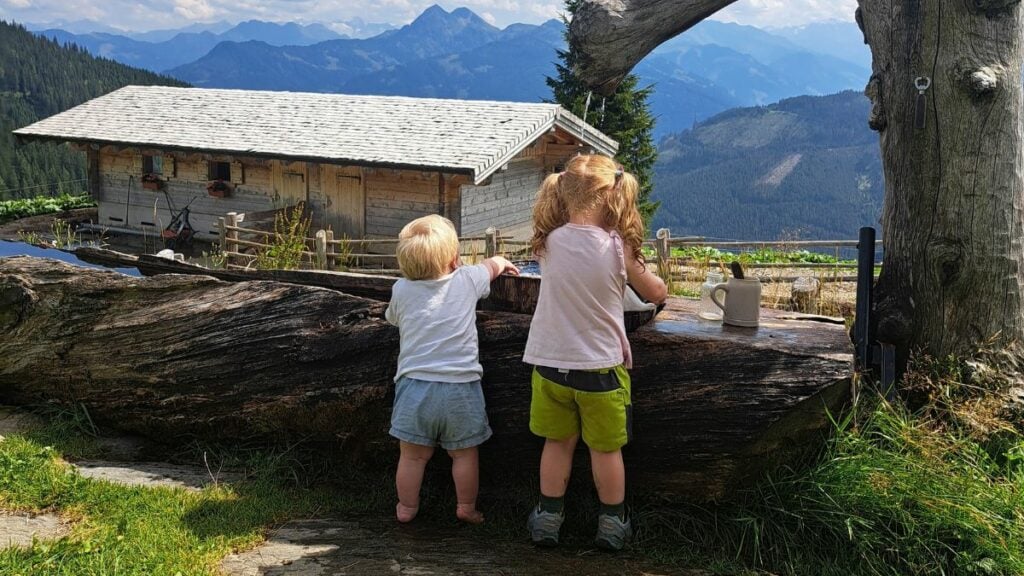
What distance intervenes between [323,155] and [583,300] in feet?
50.1

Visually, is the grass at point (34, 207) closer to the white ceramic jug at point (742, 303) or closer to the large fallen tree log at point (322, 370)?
the large fallen tree log at point (322, 370)

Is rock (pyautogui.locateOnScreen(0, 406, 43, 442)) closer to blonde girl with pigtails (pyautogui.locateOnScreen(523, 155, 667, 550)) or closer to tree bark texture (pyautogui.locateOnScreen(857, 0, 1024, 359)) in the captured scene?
blonde girl with pigtails (pyautogui.locateOnScreen(523, 155, 667, 550))

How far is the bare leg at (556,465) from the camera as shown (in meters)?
4.15

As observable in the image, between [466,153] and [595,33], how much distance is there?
1229 cm

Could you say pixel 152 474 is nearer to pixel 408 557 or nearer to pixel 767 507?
pixel 408 557

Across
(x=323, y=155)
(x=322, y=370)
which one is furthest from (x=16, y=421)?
(x=323, y=155)

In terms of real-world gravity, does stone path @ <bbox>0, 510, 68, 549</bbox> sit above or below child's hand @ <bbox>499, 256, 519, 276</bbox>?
below

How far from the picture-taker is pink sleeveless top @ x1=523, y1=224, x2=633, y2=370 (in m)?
3.93

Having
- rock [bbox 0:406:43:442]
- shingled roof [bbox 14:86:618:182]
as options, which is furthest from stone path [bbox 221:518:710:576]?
shingled roof [bbox 14:86:618:182]

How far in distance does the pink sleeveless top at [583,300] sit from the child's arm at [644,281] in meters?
0.07

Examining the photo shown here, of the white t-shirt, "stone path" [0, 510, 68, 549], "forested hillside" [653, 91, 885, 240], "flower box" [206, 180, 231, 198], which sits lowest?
"stone path" [0, 510, 68, 549]

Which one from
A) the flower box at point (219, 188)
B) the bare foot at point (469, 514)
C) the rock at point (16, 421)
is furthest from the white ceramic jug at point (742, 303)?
the flower box at point (219, 188)

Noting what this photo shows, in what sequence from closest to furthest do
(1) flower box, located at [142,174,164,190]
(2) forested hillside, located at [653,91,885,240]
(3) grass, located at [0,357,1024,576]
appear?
(3) grass, located at [0,357,1024,576] < (1) flower box, located at [142,174,164,190] < (2) forested hillside, located at [653,91,885,240]

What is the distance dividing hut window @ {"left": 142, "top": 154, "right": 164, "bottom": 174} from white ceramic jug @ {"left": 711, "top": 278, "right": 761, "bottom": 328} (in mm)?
21393
